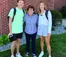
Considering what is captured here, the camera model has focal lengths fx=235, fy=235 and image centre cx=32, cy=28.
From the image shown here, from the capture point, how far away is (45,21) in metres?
7.15

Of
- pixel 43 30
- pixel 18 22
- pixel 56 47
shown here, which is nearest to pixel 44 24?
pixel 43 30

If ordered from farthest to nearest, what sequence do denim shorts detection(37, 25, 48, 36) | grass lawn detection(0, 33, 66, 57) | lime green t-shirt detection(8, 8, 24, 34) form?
grass lawn detection(0, 33, 66, 57) → denim shorts detection(37, 25, 48, 36) → lime green t-shirt detection(8, 8, 24, 34)

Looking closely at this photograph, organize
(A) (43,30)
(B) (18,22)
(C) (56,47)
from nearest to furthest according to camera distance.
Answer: (B) (18,22) → (A) (43,30) → (C) (56,47)

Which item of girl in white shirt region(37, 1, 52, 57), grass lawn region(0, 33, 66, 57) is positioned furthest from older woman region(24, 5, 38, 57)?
grass lawn region(0, 33, 66, 57)

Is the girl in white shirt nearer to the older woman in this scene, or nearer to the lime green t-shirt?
the older woman

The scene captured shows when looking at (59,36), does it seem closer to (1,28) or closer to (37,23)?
(1,28)

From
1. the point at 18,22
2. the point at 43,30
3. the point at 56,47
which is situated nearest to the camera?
Result: the point at 18,22

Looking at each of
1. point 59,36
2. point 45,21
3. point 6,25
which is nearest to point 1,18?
point 6,25

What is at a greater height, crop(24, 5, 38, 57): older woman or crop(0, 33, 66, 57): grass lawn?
crop(24, 5, 38, 57): older woman

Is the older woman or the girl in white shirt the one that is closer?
the girl in white shirt

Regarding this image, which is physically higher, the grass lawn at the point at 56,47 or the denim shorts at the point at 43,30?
the denim shorts at the point at 43,30

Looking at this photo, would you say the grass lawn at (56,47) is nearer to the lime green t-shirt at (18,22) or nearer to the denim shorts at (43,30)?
the denim shorts at (43,30)

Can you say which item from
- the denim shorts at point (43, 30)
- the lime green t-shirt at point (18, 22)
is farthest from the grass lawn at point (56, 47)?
the lime green t-shirt at point (18, 22)

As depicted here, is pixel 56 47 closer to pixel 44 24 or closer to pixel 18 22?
pixel 44 24
